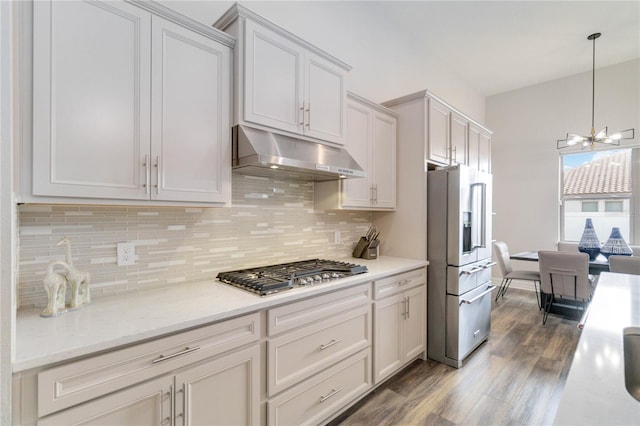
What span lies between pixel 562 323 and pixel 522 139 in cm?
311

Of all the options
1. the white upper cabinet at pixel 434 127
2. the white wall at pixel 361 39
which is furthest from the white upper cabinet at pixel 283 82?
the white upper cabinet at pixel 434 127

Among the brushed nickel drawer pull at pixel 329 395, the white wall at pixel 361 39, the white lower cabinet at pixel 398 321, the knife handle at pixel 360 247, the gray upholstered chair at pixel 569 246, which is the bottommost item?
the brushed nickel drawer pull at pixel 329 395

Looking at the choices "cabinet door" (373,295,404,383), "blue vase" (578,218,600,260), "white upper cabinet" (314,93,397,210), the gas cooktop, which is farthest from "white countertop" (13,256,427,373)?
"blue vase" (578,218,600,260)

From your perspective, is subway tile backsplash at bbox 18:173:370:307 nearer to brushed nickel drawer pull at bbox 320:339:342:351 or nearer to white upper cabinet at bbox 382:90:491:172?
A: brushed nickel drawer pull at bbox 320:339:342:351

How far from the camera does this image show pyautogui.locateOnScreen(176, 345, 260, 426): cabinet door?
1243 millimetres

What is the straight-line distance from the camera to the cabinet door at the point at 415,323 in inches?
98.5

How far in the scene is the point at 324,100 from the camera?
220 cm

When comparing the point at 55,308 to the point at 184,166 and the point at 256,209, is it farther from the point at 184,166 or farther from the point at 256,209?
the point at 256,209

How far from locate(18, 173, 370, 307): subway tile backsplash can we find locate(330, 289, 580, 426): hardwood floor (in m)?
1.20

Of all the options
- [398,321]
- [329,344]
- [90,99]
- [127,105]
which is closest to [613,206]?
[398,321]

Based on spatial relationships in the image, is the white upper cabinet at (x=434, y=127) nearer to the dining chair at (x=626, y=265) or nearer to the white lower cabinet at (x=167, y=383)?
the dining chair at (x=626, y=265)

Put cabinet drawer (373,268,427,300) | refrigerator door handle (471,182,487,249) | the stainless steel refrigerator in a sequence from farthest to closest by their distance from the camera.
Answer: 1. refrigerator door handle (471,182,487,249)
2. the stainless steel refrigerator
3. cabinet drawer (373,268,427,300)

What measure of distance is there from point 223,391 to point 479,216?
2.65 meters

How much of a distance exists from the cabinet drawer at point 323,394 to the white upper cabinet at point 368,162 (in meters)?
1.18
